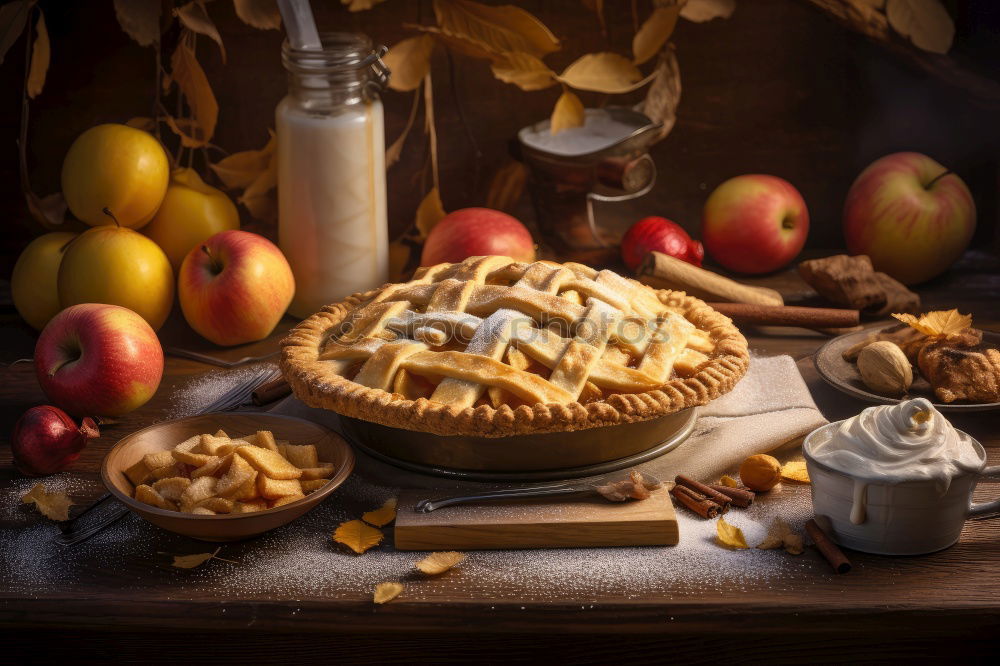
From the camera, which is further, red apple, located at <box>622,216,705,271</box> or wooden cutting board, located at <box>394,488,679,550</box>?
red apple, located at <box>622,216,705,271</box>

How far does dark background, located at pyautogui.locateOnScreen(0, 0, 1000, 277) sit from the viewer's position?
1.92 meters

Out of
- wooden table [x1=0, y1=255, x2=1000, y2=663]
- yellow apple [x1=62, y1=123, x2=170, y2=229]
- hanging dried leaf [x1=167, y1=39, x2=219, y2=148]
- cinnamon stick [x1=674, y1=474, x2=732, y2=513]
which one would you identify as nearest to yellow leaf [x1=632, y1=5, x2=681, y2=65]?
hanging dried leaf [x1=167, y1=39, x2=219, y2=148]

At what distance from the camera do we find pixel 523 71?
1.90 meters

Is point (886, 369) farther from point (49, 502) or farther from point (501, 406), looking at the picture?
point (49, 502)

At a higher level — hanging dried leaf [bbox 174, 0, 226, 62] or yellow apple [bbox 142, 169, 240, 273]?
hanging dried leaf [bbox 174, 0, 226, 62]

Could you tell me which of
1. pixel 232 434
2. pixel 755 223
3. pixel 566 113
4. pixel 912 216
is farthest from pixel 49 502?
pixel 912 216

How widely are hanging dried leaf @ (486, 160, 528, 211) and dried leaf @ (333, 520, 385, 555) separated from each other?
1065 millimetres

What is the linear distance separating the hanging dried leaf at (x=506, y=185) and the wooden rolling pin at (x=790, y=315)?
547 millimetres

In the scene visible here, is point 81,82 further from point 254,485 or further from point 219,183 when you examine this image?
point 254,485

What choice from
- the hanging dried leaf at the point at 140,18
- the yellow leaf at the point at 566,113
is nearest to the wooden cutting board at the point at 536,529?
the yellow leaf at the point at 566,113

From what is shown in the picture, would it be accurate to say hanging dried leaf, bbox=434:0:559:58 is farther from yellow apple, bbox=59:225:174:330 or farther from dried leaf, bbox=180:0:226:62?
yellow apple, bbox=59:225:174:330

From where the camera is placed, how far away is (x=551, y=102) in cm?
205

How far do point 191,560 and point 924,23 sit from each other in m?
1.52

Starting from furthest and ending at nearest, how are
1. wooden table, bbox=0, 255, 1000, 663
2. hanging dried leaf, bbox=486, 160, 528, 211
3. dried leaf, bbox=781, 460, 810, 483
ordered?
hanging dried leaf, bbox=486, 160, 528, 211 < dried leaf, bbox=781, 460, 810, 483 < wooden table, bbox=0, 255, 1000, 663
